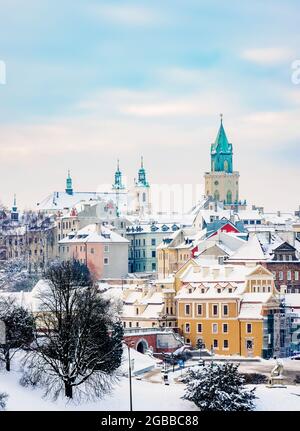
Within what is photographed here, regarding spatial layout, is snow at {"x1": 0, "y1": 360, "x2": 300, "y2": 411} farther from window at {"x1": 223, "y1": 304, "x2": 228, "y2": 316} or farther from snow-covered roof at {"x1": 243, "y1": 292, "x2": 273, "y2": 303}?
snow-covered roof at {"x1": 243, "y1": 292, "x2": 273, "y2": 303}

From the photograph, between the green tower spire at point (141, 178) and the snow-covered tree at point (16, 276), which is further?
the green tower spire at point (141, 178)

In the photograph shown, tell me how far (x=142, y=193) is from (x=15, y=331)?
25.2 metres

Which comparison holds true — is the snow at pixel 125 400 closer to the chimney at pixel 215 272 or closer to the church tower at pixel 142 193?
the chimney at pixel 215 272

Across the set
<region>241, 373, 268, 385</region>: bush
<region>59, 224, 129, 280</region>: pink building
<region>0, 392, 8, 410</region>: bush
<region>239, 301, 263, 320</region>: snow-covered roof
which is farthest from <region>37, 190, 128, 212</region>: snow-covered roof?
<region>0, 392, 8, 410</region>: bush

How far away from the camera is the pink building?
28.5 meters

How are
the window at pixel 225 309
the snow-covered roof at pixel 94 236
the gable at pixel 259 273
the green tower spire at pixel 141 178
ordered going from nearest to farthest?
the window at pixel 225 309
the gable at pixel 259 273
the snow-covered roof at pixel 94 236
the green tower spire at pixel 141 178

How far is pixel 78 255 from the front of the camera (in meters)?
29.0

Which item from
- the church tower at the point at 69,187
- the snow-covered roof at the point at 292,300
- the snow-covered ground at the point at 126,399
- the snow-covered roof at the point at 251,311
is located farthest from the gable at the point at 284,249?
the church tower at the point at 69,187

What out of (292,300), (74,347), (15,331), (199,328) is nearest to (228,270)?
(292,300)

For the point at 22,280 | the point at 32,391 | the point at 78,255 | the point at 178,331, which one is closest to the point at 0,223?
the point at 78,255

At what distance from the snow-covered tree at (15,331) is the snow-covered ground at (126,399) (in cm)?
17

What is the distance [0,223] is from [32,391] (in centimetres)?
1757

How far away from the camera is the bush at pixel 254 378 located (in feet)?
53.2

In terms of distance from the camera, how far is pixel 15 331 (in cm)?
1417
